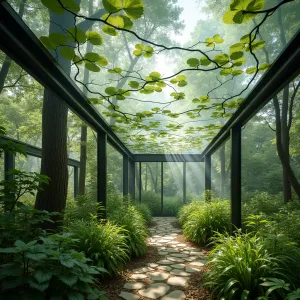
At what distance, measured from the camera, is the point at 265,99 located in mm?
2473

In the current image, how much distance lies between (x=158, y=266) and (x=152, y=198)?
24.3 ft

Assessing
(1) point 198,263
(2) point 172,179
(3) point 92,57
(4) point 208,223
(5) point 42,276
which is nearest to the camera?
(5) point 42,276

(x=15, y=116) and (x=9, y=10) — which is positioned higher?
(x=15, y=116)

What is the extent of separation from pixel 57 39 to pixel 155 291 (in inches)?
101

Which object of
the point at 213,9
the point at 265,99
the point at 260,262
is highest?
the point at 213,9

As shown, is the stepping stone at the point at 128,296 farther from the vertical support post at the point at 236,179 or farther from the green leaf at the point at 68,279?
the vertical support post at the point at 236,179

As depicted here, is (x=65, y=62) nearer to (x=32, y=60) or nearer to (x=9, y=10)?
(x=32, y=60)

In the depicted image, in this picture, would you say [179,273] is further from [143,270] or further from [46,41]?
[46,41]

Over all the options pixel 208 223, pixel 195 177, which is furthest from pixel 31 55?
pixel 195 177

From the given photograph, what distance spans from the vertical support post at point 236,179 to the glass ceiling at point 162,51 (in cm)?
55

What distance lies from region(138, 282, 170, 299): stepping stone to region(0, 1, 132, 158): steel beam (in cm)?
215

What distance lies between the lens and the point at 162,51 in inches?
402

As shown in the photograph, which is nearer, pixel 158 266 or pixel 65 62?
pixel 158 266

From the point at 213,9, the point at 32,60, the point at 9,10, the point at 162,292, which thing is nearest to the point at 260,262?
the point at 162,292
